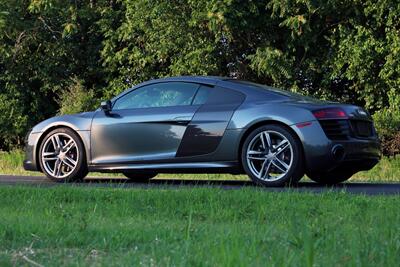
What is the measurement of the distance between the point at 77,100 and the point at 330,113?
8.89 metres

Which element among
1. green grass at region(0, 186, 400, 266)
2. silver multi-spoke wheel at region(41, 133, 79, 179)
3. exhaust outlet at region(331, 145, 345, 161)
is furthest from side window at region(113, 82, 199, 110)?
green grass at region(0, 186, 400, 266)

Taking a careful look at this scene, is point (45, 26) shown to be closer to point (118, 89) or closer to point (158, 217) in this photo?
point (118, 89)

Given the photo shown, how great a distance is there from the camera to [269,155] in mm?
7504

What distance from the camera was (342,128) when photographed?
298 inches

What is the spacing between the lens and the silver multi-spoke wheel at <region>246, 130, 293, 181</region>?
7492mm

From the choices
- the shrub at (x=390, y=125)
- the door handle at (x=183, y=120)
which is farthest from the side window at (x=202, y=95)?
the shrub at (x=390, y=125)

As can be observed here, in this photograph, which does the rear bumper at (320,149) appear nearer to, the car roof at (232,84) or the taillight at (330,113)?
the taillight at (330,113)

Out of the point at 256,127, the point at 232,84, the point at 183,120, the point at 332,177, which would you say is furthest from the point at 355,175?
the point at 183,120

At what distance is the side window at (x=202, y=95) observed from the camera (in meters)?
8.20

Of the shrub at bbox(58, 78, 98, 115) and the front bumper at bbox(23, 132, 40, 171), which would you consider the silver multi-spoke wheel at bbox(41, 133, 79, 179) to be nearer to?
the front bumper at bbox(23, 132, 40, 171)

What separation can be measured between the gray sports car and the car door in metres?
0.01

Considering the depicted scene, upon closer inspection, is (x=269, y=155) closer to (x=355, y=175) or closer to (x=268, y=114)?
(x=268, y=114)

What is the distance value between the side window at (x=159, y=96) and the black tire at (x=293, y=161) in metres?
1.09

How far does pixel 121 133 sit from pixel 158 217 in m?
3.77
